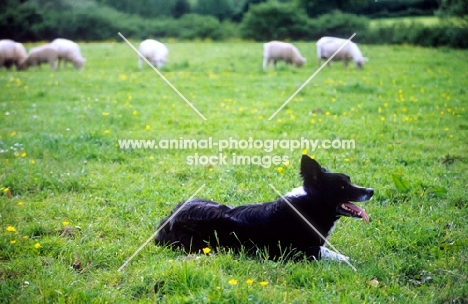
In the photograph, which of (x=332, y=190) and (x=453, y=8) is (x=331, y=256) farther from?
(x=453, y=8)

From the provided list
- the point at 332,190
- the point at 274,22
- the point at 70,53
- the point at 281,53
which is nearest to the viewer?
the point at 332,190

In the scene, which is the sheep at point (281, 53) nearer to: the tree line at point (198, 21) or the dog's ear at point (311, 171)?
the tree line at point (198, 21)

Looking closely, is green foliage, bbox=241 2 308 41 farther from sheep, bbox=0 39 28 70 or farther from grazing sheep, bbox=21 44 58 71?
sheep, bbox=0 39 28 70

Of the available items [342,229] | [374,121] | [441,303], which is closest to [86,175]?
[342,229]

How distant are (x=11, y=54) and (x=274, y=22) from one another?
337 inches

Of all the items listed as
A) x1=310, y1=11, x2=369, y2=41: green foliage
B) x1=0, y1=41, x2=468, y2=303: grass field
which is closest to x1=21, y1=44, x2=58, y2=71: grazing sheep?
x1=0, y1=41, x2=468, y2=303: grass field

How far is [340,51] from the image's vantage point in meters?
16.4

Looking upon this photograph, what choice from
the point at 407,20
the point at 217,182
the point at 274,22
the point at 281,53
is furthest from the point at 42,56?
the point at 217,182

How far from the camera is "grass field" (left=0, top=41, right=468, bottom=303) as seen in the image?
3.62 m

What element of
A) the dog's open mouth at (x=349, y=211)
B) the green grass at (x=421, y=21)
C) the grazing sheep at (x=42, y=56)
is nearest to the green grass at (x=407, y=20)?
the green grass at (x=421, y=21)

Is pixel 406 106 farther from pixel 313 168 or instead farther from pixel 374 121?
pixel 313 168

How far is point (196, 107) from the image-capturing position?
33.4 ft

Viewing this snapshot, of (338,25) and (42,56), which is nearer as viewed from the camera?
(42,56)

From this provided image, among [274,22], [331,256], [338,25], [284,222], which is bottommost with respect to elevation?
[331,256]
